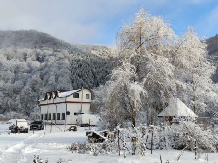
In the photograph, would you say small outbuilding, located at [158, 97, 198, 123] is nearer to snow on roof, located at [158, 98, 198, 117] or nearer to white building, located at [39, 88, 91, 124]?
snow on roof, located at [158, 98, 198, 117]

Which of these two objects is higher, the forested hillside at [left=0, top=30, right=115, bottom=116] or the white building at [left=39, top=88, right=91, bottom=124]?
the forested hillside at [left=0, top=30, right=115, bottom=116]

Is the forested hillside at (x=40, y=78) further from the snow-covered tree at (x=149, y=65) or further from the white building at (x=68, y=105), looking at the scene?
the snow-covered tree at (x=149, y=65)

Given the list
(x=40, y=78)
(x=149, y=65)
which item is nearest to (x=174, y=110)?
(x=149, y=65)

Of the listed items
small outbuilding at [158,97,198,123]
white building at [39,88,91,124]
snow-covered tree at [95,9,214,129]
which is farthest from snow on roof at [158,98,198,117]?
white building at [39,88,91,124]

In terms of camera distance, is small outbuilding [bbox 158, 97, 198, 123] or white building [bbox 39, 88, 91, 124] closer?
small outbuilding [bbox 158, 97, 198, 123]

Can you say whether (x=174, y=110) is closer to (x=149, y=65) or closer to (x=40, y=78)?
(x=149, y=65)

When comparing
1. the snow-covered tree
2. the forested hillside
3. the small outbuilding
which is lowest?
the small outbuilding

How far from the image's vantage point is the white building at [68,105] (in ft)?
189

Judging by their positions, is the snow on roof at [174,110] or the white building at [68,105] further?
the white building at [68,105]

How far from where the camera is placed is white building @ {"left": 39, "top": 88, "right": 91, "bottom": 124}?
57.5m

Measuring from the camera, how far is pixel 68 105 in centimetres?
5750

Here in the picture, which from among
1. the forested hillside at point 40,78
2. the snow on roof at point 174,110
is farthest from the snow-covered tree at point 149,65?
the forested hillside at point 40,78

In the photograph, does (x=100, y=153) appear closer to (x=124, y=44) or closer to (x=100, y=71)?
(x=124, y=44)

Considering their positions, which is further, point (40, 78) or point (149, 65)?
point (40, 78)
